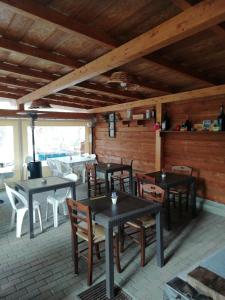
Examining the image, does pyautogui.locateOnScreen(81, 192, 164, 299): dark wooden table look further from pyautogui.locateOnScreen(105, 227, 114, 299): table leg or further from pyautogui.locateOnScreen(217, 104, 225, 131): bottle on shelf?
pyautogui.locateOnScreen(217, 104, 225, 131): bottle on shelf

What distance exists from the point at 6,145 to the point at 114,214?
5350 millimetres

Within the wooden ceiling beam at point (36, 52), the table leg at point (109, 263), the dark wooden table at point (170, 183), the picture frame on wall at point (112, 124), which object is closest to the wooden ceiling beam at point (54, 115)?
the picture frame on wall at point (112, 124)

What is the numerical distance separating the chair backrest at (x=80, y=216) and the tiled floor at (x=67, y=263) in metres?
0.55

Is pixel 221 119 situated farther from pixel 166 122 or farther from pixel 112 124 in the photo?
pixel 112 124

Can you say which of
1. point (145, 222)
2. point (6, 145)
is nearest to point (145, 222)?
point (145, 222)

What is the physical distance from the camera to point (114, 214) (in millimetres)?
2463

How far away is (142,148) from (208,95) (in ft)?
7.83

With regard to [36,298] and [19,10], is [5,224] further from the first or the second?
[19,10]

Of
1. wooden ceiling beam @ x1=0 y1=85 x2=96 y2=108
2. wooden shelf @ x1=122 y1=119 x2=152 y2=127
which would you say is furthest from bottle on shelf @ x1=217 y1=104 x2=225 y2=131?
wooden ceiling beam @ x1=0 y1=85 x2=96 y2=108

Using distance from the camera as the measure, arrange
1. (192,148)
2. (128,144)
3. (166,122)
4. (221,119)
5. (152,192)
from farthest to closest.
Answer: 1. (128,144)
2. (166,122)
3. (192,148)
4. (221,119)
5. (152,192)

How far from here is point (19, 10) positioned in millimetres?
1823

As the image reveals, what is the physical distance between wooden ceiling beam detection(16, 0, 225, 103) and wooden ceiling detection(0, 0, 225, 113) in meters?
0.04

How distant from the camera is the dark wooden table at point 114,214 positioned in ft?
7.49

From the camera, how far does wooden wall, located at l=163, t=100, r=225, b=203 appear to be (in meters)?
4.41
